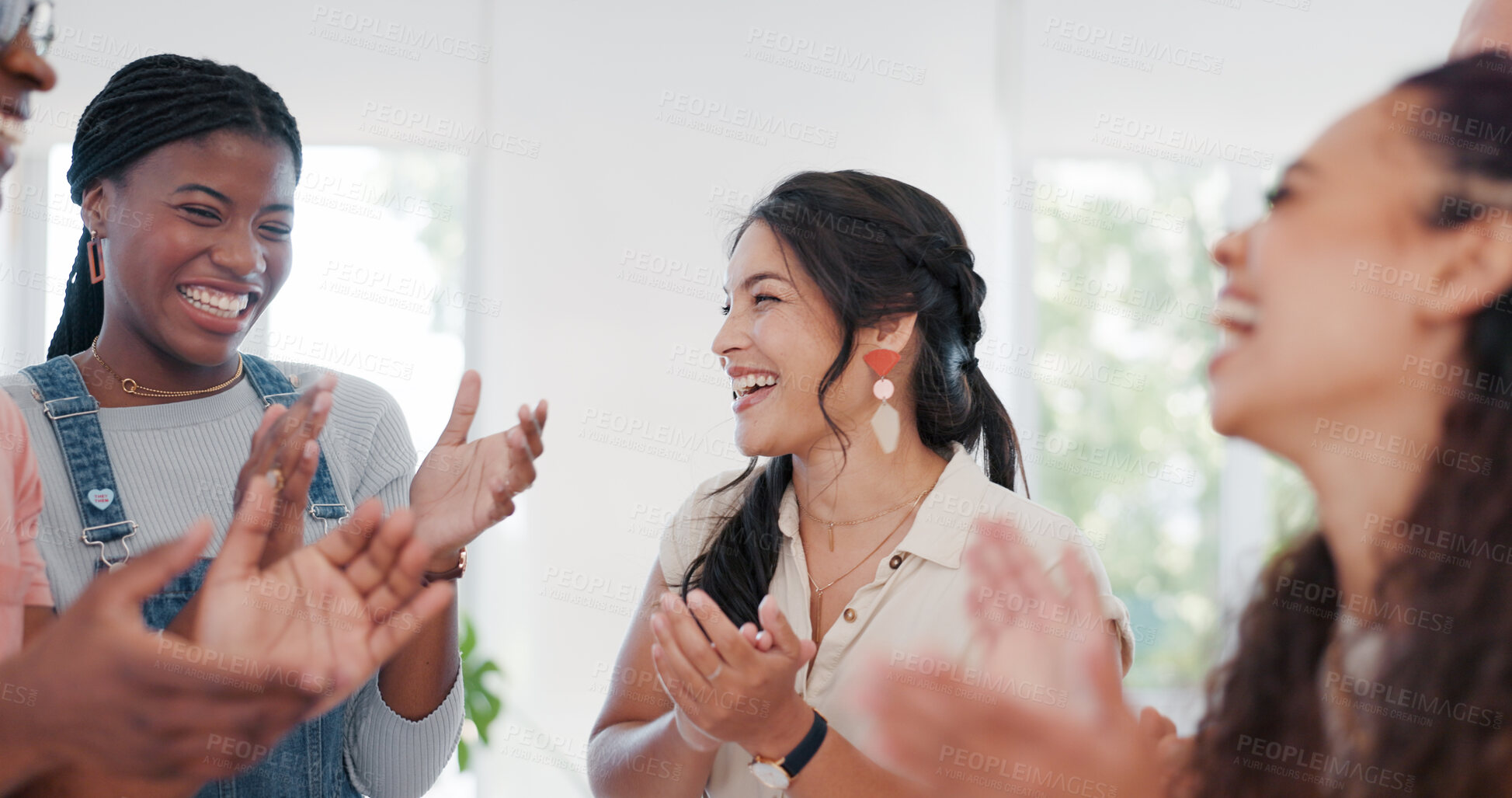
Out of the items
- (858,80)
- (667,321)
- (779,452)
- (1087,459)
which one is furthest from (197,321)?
(1087,459)

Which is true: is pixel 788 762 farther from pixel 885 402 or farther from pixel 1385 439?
pixel 1385 439

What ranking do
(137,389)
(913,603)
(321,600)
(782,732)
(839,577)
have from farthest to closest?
(839,577), (913,603), (137,389), (782,732), (321,600)

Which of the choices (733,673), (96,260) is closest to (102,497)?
(96,260)

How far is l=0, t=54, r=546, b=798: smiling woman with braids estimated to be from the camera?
1.28 meters

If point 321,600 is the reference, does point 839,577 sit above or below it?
below

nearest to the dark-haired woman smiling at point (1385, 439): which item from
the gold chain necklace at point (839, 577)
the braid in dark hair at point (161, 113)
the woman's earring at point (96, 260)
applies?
the gold chain necklace at point (839, 577)

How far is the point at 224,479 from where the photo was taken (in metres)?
1.43

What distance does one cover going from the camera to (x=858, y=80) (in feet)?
11.9

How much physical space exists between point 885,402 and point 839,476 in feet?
0.51

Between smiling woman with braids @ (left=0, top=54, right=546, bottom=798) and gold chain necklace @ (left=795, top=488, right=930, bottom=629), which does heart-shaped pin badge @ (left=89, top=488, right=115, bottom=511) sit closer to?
smiling woman with braids @ (left=0, top=54, right=546, bottom=798)

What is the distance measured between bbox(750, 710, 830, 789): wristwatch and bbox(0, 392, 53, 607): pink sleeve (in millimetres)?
889

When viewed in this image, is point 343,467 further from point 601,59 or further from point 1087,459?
point 1087,459

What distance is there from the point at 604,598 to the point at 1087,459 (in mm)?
1902

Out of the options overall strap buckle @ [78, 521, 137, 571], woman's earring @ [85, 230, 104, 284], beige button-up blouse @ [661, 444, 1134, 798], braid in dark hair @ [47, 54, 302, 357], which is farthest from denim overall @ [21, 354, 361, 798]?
beige button-up blouse @ [661, 444, 1134, 798]
